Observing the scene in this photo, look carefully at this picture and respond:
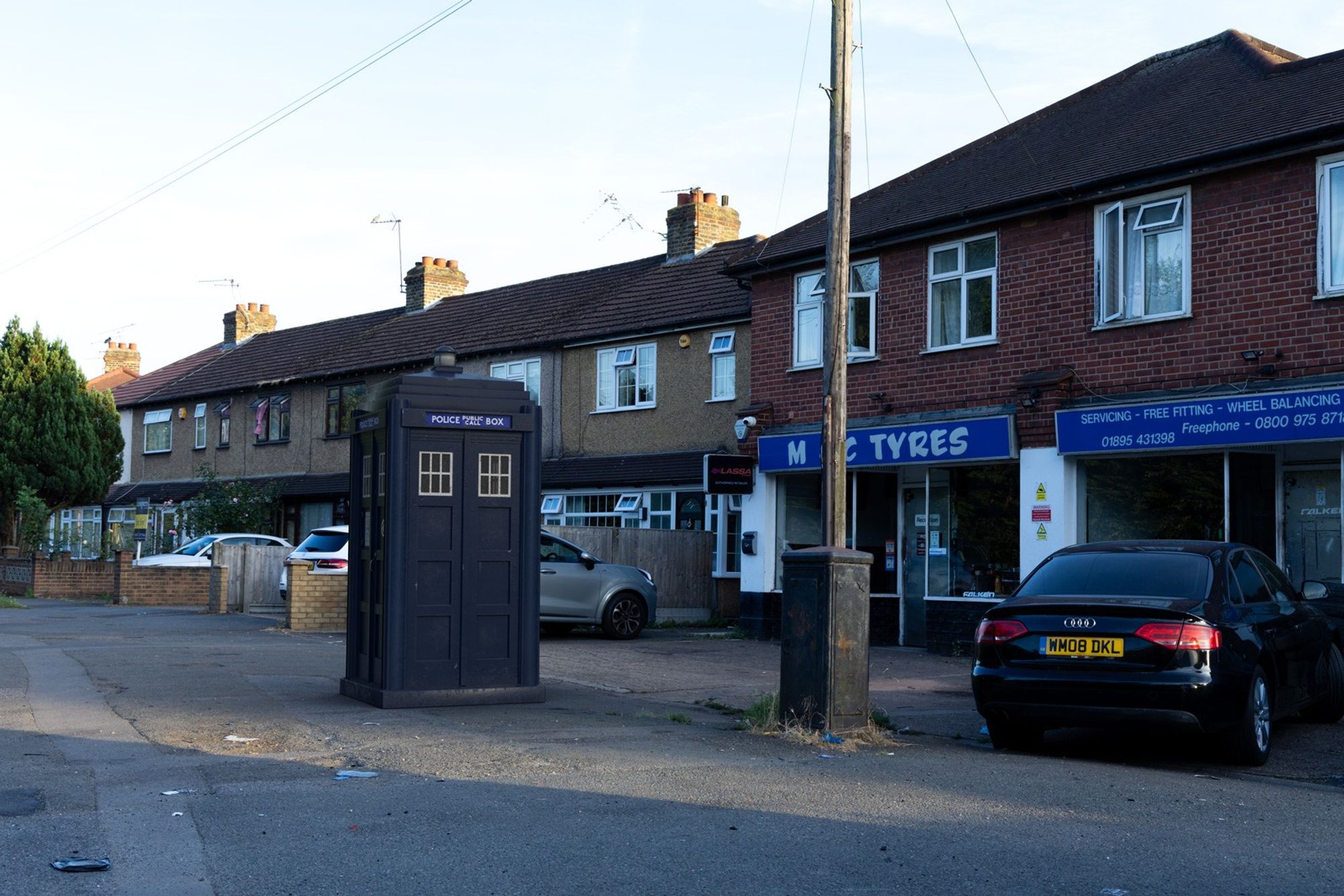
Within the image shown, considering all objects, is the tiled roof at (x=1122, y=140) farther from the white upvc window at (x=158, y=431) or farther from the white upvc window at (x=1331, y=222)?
the white upvc window at (x=158, y=431)

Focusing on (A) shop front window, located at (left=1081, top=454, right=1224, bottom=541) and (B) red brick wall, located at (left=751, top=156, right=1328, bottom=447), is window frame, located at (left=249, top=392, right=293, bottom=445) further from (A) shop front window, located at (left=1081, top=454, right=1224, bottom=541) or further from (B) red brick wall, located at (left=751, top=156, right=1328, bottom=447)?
(A) shop front window, located at (left=1081, top=454, right=1224, bottom=541)

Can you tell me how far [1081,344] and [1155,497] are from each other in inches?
78.5

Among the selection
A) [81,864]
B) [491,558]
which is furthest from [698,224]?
[81,864]

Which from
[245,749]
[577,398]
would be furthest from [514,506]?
[577,398]

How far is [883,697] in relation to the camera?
12672 millimetres

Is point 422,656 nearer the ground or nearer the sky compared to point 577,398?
nearer the ground

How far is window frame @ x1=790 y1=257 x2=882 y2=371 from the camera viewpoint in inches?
758

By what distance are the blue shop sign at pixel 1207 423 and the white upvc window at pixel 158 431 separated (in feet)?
108

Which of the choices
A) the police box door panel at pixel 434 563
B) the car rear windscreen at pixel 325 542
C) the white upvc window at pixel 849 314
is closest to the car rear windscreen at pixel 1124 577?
the police box door panel at pixel 434 563

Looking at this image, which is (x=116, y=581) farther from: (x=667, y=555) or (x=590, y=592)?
(x=590, y=592)

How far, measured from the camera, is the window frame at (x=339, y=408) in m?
35.2

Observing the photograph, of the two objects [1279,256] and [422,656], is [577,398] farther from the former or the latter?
[422,656]

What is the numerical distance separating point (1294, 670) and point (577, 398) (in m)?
20.2

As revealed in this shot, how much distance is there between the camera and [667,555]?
24406 mm
